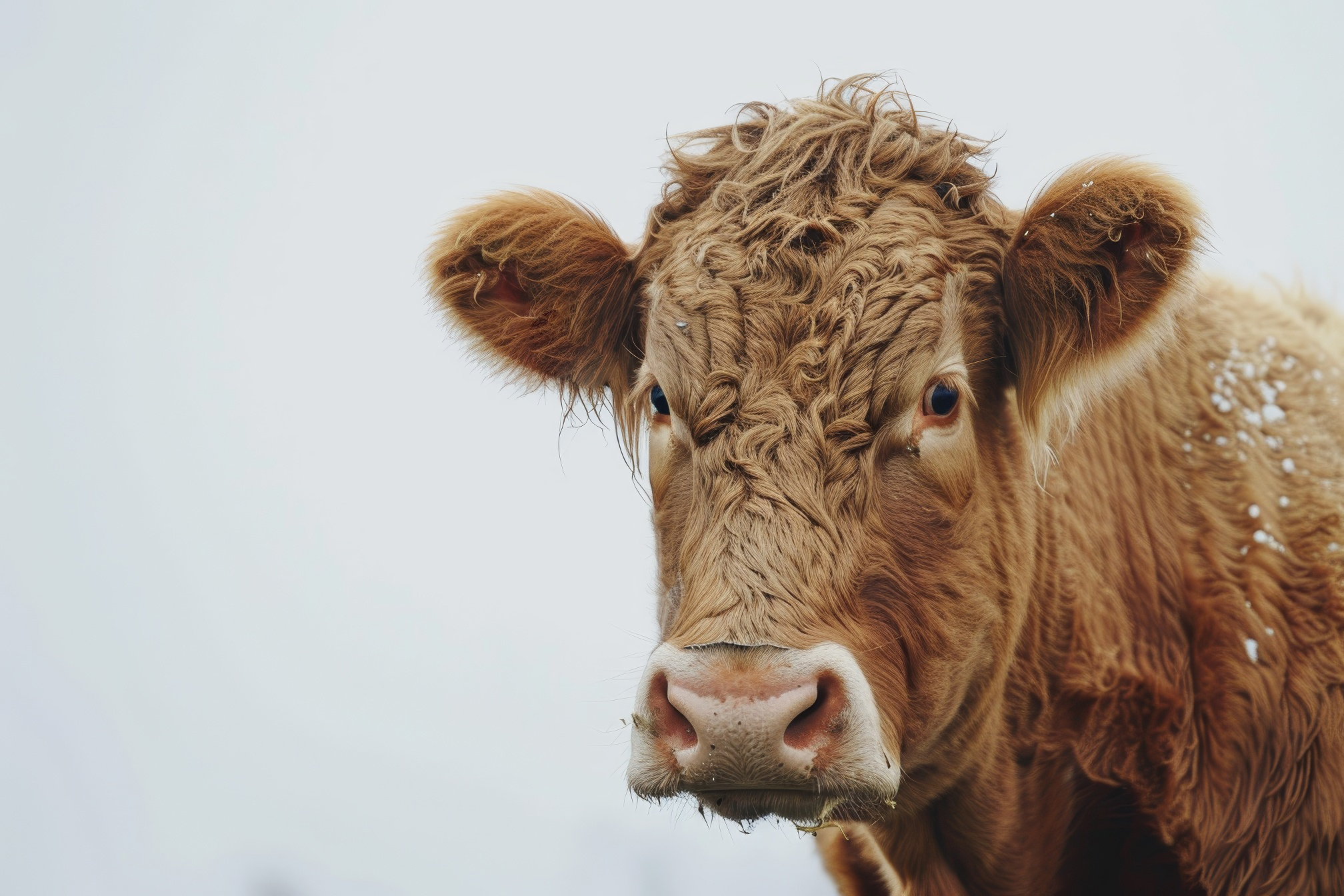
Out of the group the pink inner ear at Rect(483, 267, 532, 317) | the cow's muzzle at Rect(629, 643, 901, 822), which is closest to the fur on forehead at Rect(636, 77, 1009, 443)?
the pink inner ear at Rect(483, 267, 532, 317)

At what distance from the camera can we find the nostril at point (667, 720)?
9.09 ft

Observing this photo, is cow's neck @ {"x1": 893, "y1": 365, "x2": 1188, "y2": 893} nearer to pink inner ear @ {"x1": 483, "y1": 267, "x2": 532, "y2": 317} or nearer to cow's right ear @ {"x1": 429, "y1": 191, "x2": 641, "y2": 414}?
cow's right ear @ {"x1": 429, "y1": 191, "x2": 641, "y2": 414}

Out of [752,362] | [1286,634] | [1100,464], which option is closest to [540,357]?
[752,362]

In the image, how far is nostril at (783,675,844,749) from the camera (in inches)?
108

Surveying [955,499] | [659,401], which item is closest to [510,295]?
[659,401]

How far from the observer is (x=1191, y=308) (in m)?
4.36

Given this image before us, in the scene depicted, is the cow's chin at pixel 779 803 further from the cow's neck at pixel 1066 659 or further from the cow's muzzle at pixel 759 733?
the cow's neck at pixel 1066 659

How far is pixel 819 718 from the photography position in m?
2.78

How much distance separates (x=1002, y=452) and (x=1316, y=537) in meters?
1.19

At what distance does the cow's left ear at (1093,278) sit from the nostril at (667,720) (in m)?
1.57

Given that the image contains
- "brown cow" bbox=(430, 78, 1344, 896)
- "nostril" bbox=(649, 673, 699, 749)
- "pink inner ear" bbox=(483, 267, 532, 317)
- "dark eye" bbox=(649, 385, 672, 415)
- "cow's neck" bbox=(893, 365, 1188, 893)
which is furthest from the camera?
"pink inner ear" bbox=(483, 267, 532, 317)

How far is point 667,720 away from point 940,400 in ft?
4.08

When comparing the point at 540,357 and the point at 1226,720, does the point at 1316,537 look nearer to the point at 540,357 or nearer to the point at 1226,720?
the point at 1226,720

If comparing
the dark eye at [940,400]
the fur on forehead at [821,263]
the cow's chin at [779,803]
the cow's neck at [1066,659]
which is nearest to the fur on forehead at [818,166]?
the fur on forehead at [821,263]
